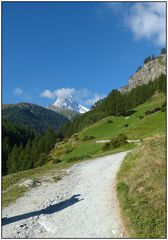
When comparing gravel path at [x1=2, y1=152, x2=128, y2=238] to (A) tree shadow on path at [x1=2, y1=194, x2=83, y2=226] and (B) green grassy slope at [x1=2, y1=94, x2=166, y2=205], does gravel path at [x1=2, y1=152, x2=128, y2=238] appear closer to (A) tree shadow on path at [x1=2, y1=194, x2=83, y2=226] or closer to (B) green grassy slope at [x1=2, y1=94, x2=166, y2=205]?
(A) tree shadow on path at [x1=2, y1=194, x2=83, y2=226]

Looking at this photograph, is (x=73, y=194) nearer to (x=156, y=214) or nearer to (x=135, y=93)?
(x=156, y=214)

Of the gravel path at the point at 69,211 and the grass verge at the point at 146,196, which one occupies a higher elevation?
the grass verge at the point at 146,196

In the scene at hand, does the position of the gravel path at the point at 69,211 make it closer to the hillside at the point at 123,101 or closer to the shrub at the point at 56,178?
the shrub at the point at 56,178

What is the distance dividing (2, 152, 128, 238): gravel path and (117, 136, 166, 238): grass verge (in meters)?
0.58

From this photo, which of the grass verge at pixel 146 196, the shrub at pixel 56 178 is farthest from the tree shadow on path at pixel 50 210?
the shrub at pixel 56 178

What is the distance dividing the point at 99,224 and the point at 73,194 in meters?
6.93

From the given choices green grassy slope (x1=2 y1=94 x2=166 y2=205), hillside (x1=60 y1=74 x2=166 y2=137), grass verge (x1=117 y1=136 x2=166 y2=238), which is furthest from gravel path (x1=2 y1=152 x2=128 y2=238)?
hillside (x1=60 y1=74 x2=166 y2=137)

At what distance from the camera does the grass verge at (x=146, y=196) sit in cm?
1595

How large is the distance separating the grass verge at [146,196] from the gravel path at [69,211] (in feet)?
1.89

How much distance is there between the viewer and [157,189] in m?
18.9

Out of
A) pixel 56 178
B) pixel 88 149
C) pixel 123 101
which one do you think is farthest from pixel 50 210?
pixel 123 101

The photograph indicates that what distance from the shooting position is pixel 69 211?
20.1 meters

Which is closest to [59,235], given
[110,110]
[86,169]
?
[86,169]

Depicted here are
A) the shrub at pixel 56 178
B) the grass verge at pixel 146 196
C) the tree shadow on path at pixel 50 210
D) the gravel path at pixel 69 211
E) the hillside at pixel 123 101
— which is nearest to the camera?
the grass verge at pixel 146 196
